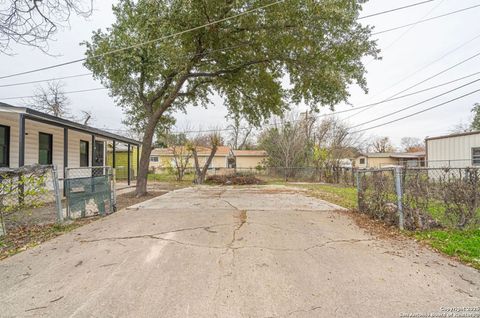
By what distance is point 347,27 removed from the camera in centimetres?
798

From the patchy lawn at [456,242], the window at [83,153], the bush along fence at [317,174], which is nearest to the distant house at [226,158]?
the bush along fence at [317,174]

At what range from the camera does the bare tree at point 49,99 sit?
1010 inches

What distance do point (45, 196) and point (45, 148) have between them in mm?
6813

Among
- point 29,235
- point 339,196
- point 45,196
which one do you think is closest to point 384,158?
point 339,196

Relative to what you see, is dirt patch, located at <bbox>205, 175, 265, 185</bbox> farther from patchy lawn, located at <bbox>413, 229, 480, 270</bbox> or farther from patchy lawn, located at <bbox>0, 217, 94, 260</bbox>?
patchy lawn, located at <bbox>413, 229, 480, 270</bbox>

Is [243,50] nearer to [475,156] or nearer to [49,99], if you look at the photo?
[475,156]

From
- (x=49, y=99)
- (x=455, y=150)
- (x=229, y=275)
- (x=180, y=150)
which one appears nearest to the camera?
(x=229, y=275)

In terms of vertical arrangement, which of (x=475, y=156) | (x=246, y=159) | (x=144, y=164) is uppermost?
(x=246, y=159)

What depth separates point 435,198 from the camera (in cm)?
479

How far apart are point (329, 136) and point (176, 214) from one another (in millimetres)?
22626

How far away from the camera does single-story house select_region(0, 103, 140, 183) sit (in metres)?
7.29

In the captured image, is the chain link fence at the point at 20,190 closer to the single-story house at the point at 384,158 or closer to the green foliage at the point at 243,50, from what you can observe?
the green foliage at the point at 243,50

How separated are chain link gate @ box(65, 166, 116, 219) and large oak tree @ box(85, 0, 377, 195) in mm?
3428

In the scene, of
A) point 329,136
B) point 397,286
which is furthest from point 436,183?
point 329,136
